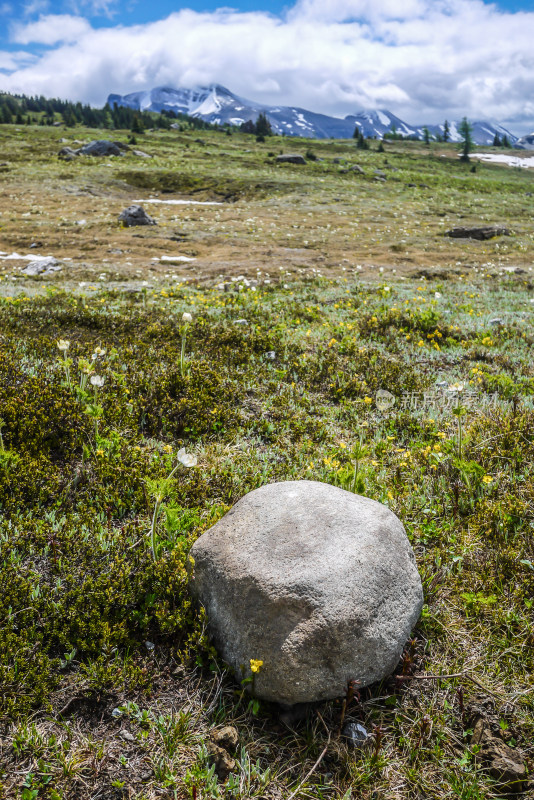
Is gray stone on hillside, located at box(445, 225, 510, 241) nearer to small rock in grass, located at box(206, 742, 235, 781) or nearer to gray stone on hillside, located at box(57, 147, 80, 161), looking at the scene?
small rock in grass, located at box(206, 742, 235, 781)

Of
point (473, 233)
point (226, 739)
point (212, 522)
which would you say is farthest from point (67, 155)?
point (226, 739)

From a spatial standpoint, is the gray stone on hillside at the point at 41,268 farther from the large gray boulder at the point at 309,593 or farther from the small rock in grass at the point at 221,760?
the small rock in grass at the point at 221,760

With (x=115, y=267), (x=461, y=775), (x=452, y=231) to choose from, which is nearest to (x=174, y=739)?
(x=461, y=775)

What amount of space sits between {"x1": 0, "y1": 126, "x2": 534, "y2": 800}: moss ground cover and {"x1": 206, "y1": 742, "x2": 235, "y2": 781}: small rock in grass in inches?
1.9

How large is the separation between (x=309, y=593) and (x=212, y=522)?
131 cm

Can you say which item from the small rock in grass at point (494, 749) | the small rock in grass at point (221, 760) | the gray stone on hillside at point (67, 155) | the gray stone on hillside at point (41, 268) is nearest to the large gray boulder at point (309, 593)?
the small rock in grass at point (221, 760)

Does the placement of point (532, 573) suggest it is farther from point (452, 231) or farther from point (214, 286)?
point (452, 231)

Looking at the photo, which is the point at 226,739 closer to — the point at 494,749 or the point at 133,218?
the point at 494,749

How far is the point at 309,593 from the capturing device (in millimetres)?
2588

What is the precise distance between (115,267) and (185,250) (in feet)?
17.1

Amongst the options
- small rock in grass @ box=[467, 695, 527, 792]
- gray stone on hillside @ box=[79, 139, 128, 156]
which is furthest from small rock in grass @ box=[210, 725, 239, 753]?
gray stone on hillside @ box=[79, 139, 128, 156]

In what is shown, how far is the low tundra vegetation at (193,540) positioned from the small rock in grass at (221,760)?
43 mm

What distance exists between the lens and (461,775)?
2.34m

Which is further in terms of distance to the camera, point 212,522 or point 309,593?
point 212,522
